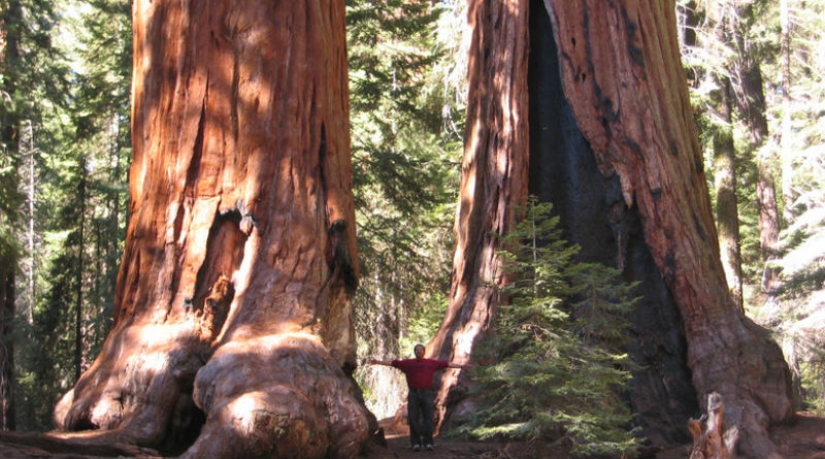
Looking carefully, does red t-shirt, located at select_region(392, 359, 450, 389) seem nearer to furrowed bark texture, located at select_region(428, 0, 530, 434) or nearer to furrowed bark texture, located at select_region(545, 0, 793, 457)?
furrowed bark texture, located at select_region(428, 0, 530, 434)

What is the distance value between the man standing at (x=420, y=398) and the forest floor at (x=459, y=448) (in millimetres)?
174

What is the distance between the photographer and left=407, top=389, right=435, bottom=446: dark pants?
31.0ft

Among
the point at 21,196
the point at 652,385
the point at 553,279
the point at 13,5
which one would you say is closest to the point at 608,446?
the point at 553,279

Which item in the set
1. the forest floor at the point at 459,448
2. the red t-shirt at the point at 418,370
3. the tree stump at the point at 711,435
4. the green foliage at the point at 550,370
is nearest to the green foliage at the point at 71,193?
the red t-shirt at the point at 418,370

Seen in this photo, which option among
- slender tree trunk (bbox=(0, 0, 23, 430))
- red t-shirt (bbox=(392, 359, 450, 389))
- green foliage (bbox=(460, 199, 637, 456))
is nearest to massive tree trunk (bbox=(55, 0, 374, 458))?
red t-shirt (bbox=(392, 359, 450, 389))

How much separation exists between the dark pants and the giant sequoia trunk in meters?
1.06

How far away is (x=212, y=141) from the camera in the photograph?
8.26 m

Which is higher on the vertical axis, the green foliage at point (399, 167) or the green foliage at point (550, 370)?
the green foliage at point (399, 167)

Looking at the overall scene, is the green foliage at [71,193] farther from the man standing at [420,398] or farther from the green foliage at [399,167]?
the man standing at [420,398]

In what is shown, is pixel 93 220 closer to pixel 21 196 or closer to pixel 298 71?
pixel 21 196

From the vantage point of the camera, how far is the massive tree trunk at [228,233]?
7.31 metres

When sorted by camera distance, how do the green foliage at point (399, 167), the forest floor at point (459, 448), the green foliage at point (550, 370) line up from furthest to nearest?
the green foliage at point (399, 167)
the green foliage at point (550, 370)
the forest floor at point (459, 448)

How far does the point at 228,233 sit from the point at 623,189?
546 centimetres

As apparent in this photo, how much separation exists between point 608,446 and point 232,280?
3.80 meters
